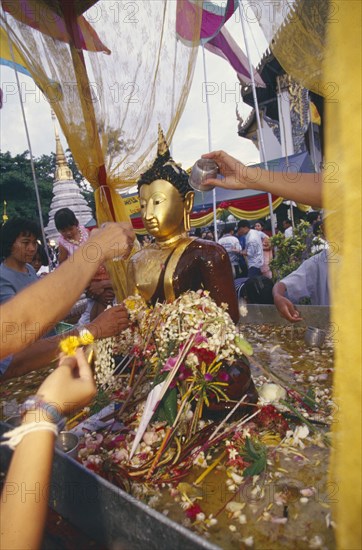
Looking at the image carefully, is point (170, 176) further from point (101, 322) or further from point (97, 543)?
point (97, 543)

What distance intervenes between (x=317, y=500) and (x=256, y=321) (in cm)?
300

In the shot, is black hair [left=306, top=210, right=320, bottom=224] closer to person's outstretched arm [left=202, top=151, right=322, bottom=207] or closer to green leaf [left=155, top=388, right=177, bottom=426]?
person's outstretched arm [left=202, top=151, right=322, bottom=207]

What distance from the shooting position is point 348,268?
0.91 metres

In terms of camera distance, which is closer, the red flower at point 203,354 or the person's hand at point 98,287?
the red flower at point 203,354

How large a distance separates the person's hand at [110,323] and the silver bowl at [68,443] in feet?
1.73

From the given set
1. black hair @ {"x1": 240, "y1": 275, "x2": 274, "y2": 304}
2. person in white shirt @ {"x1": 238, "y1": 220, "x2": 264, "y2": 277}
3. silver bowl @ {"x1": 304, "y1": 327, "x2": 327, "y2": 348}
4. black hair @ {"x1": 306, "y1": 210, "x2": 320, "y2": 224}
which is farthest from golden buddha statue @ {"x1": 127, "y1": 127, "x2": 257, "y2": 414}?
black hair @ {"x1": 306, "y1": 210, "x2": 320, "y2": 224}

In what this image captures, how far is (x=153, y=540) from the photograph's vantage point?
1014 mm

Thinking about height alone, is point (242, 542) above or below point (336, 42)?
below

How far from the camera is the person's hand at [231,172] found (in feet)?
6.27

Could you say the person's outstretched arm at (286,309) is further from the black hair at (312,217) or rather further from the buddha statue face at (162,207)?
the black hair at (312,217)

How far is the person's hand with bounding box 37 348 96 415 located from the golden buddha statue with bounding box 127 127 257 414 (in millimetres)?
1527

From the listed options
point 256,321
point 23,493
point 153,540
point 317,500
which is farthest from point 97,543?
point 256,321

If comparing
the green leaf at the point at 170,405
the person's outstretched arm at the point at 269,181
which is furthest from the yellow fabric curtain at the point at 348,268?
the green leaf at the point at 170,405

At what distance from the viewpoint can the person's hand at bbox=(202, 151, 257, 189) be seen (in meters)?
1.91
